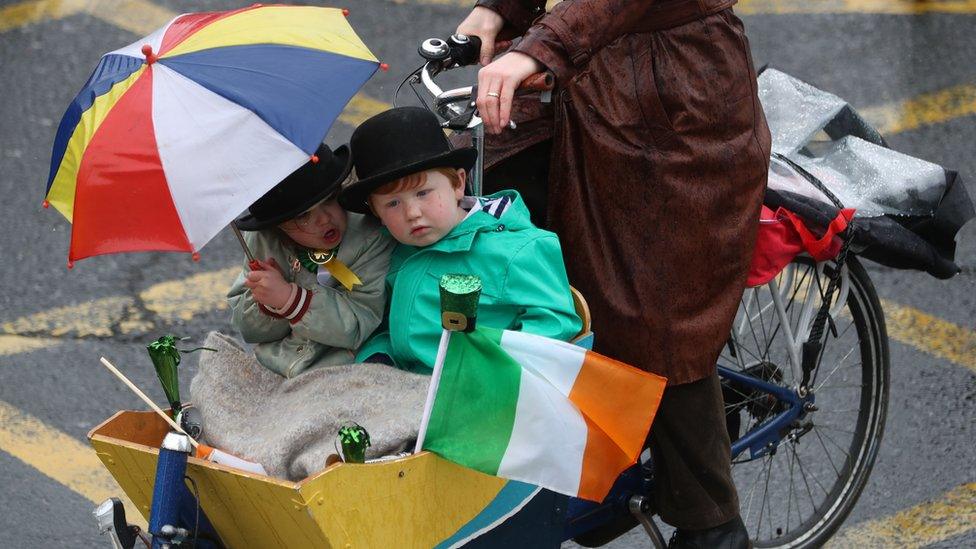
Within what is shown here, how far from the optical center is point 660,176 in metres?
2.99

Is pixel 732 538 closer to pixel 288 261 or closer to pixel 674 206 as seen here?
pixel 674 206

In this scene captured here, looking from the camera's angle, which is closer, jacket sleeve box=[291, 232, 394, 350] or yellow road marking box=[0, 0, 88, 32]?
jacket sleeve box=[291, 232, 394, 350]

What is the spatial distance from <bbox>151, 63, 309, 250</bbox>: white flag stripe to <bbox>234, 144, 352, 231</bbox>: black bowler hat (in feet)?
0.81

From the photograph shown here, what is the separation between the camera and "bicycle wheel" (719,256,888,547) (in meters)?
3.72

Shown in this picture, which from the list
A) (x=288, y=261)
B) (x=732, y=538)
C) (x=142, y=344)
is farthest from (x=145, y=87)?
(x=142, y=344)

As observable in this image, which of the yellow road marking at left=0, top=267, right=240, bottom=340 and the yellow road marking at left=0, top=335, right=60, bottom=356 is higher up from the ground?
the yellow road marking at left=0, top=335, right=60, bottom=356

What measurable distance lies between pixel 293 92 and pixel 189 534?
83 centimetres

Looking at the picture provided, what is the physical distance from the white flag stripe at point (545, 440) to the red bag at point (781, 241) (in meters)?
0.86

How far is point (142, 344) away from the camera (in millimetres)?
5055

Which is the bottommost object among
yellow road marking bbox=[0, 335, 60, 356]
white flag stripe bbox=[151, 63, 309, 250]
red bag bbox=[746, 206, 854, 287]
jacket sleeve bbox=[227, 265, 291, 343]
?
yellow road marking bbox=[0, 335, 60, 356]

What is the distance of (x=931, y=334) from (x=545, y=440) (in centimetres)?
298

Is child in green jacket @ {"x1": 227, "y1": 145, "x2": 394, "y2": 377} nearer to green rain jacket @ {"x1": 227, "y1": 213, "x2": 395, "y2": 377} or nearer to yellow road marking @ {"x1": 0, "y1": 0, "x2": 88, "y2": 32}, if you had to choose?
green rain jacket @ {"x1": 227, "y1": 213, "x2": 395, "y2": 377}

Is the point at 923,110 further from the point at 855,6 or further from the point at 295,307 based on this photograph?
the point at 295,307

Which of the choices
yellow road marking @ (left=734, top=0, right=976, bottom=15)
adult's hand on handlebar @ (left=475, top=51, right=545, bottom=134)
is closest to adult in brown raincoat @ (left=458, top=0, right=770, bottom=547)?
adult's hand on handlebar @ (left=475, top=51, right=545, bottom=134)
